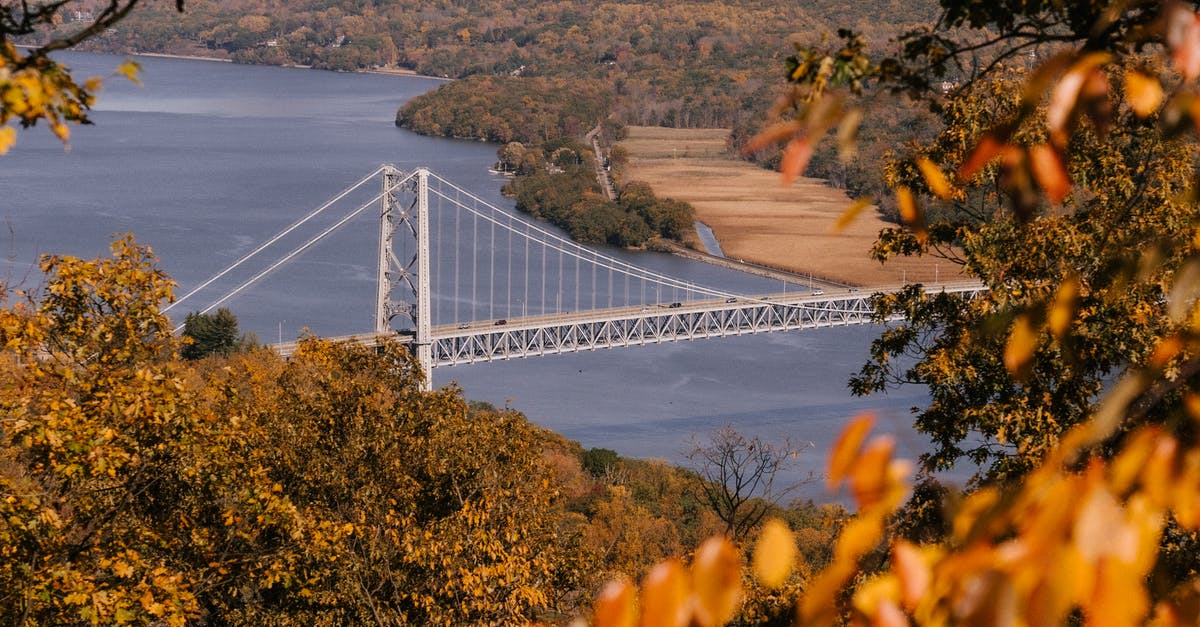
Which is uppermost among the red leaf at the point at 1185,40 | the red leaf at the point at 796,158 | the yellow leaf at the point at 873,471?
the red leaf at the point at 1185,40

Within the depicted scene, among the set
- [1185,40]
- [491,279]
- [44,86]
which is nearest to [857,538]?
[1185,40]

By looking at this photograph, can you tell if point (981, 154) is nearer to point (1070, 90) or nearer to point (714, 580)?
point (1070, 90)

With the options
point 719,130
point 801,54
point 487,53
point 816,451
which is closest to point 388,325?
point 816,451

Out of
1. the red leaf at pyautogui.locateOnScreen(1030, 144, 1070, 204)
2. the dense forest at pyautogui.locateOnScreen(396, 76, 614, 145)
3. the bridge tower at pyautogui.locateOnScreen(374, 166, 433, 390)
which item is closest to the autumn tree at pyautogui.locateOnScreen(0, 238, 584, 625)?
the red leaf at pyautogui.locateOnScreen(1030, 144, 1070, 204)

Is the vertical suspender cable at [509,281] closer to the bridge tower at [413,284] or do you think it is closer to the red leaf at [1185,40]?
the bridge tower at [413,284]

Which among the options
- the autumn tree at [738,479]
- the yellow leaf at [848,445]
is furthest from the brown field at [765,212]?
the yellow leaf at [848,445]

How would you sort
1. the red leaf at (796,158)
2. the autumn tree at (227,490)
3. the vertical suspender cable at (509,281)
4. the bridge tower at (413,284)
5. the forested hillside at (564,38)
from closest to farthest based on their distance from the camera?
the red leaf at (796,158) < the autumn tree at (227,490) < the bridge tower at (413,284) < the vertical suspender cable at (509,281) < the forested hillside at (564,38)

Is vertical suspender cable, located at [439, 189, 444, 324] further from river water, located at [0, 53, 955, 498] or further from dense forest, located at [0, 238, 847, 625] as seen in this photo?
dense forest, located at [0, 238, 847, 625]
